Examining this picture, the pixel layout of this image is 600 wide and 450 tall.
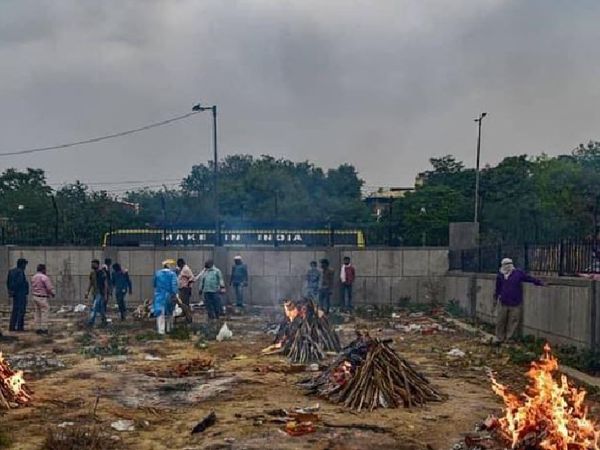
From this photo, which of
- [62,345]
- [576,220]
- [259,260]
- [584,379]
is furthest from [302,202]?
[584,379]

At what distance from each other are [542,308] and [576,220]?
65.5 feet

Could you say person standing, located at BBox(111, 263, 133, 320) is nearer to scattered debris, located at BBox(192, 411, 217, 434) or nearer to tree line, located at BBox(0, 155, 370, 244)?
tree line, located at BBox(0, 155, 370, 244)

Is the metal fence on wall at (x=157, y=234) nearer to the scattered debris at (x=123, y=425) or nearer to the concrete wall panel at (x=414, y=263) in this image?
the concrete wall panel at (x=414, y=263)

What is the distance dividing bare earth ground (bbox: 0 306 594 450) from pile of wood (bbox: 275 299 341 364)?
0.42 meters

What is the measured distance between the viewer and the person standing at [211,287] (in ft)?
58.6

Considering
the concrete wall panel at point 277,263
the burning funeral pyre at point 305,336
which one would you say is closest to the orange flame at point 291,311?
the burning funeral pyre at point 305,336

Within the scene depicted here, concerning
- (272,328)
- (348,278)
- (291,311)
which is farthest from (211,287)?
(348,278)

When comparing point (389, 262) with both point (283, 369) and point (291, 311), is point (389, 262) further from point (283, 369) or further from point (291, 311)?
point (283, 369)

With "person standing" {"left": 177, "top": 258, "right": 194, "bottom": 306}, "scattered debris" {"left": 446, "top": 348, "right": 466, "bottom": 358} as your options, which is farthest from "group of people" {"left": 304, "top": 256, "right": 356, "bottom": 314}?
"scattered debris" {"left": 446, "top": 348, "right": 466, "bottom": 358}

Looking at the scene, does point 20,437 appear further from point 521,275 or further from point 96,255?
point 96,255

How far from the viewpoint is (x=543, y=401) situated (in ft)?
20.9

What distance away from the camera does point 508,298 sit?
14172mm

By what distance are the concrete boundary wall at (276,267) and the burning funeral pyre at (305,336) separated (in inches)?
378

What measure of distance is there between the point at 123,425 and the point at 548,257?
9.40 meters
